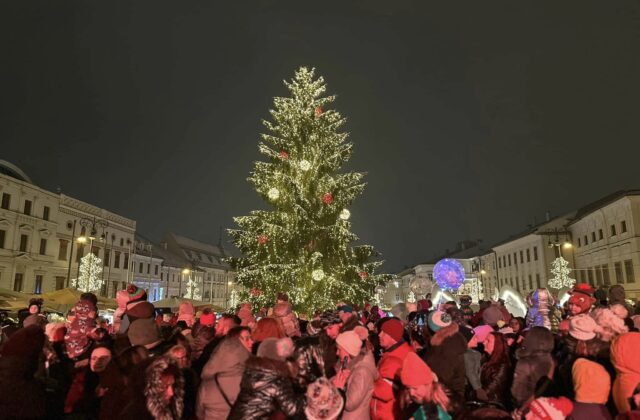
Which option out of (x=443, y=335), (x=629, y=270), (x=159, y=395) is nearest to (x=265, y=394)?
(x=159, y=395)

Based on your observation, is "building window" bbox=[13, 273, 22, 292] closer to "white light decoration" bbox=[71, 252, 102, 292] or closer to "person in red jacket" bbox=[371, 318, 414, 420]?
"white light decoration" bbox=[71, 252, 102, 292]

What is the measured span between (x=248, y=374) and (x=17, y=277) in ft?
151

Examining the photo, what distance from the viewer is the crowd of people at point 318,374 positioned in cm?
408

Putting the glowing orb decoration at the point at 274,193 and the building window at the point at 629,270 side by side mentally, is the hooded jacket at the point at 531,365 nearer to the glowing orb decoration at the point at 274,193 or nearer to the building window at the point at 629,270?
the glowing orb decoration at the point at 274,193

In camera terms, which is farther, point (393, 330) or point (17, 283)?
point (17, 283)

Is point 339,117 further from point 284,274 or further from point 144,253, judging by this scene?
point 144,253

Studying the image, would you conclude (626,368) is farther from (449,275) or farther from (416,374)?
(449,275)

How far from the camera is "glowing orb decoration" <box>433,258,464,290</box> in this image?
63.0 ft

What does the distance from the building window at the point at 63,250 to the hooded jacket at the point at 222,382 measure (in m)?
49.5

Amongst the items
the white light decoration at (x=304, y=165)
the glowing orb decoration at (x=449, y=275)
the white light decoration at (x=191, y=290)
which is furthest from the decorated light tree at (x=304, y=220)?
the white light decoration at (x=191, y=290)

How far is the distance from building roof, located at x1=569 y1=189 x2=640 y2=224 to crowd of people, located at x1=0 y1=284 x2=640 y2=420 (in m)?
42.3

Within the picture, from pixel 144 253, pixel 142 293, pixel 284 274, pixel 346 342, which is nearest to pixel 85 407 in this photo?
pixel 142 293

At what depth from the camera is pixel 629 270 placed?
43000mm

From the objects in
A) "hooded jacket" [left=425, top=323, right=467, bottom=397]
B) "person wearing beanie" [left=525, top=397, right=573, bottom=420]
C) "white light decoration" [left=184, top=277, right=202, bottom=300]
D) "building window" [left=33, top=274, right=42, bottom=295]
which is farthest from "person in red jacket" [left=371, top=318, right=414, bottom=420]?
"white light decoration" [left=184, top=277, right=202, bottom=300]
